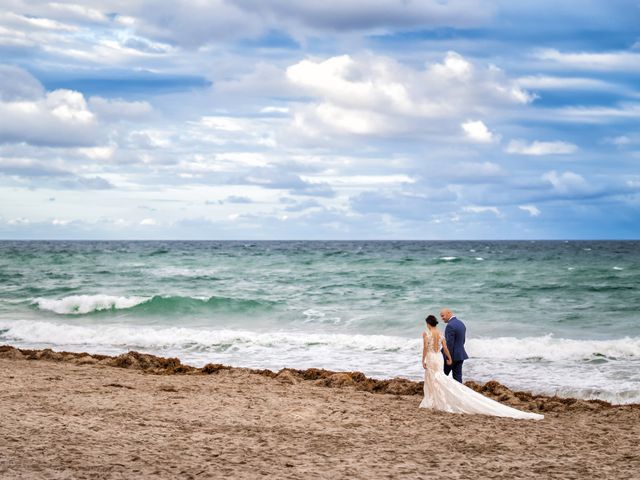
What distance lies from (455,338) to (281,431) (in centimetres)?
399

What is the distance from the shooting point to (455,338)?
1191 centimetres

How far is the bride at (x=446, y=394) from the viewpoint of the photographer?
10898 millimetres

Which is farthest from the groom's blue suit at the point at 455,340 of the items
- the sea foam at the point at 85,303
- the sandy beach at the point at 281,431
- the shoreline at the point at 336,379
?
the sea foam at the point at 85,303

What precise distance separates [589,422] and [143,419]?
22.5ft

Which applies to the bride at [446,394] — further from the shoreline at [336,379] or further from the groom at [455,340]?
the shoreline at [336,379]

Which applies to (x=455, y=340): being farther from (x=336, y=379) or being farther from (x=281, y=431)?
(x=281, y=431)

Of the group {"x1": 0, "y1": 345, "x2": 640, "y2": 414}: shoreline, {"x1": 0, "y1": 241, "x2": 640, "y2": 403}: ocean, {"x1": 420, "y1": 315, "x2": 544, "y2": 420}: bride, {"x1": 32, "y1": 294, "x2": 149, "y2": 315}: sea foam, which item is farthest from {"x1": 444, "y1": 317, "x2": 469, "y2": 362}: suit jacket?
{"x1": 32, "y1": 294, "x2": 149, "y2": 315}: sea foam

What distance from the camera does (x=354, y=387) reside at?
13.4 meters

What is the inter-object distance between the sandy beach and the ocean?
9.68 ft

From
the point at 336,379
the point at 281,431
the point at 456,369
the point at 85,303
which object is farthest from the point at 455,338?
the point at 85,303

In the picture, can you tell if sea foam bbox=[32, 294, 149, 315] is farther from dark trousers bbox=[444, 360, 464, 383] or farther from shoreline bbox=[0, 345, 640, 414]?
dark trousers bbox=[444, 360, 464, 383]

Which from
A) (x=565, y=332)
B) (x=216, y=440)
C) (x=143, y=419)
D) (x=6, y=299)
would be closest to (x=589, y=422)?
(x=216, y=440)

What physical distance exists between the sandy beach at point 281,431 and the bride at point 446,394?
1.06 ft

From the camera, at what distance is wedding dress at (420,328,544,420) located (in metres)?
10.9
